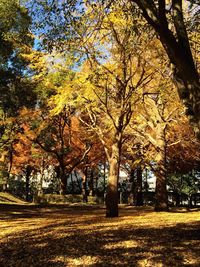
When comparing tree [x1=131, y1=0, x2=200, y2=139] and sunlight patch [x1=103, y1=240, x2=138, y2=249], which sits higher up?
tree [x1=131, y1=0, x2=200, y2=139]

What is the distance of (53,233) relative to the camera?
34.9 ft

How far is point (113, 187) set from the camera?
14.6 meters

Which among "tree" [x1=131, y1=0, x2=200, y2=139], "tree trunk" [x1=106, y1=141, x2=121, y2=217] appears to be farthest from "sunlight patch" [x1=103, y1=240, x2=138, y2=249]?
"tree trunk" [x1=106, y1=141, x2=121, y2=217]

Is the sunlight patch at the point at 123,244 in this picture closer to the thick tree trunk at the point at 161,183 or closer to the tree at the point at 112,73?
the tree at the point at 112,73

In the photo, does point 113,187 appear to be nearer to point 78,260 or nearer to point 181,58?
point 78,260

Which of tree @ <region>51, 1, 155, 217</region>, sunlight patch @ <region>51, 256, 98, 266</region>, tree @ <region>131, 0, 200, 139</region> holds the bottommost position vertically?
sunlight patch @ <region>51, 256, 98, 266</region>

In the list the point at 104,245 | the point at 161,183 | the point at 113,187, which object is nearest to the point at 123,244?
the point at 104,245

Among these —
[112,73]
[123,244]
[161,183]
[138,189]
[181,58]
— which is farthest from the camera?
[138,189]

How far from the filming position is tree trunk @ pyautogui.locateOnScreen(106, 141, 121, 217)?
14.6 m

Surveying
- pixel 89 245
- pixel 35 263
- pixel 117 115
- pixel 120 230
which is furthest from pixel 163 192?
pixel 35 263

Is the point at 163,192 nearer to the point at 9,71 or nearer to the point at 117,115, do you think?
the point at 117,115

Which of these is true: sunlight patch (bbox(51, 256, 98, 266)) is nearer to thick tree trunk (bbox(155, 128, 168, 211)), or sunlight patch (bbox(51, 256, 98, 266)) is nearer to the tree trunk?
the tree trunk

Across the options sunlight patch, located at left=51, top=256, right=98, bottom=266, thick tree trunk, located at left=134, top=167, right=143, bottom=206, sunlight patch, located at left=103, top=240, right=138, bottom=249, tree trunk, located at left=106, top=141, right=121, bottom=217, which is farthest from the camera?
thick tree trunk, located at left=134, top=167, right=143, bottom=206

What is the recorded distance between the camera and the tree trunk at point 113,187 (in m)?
14.6
